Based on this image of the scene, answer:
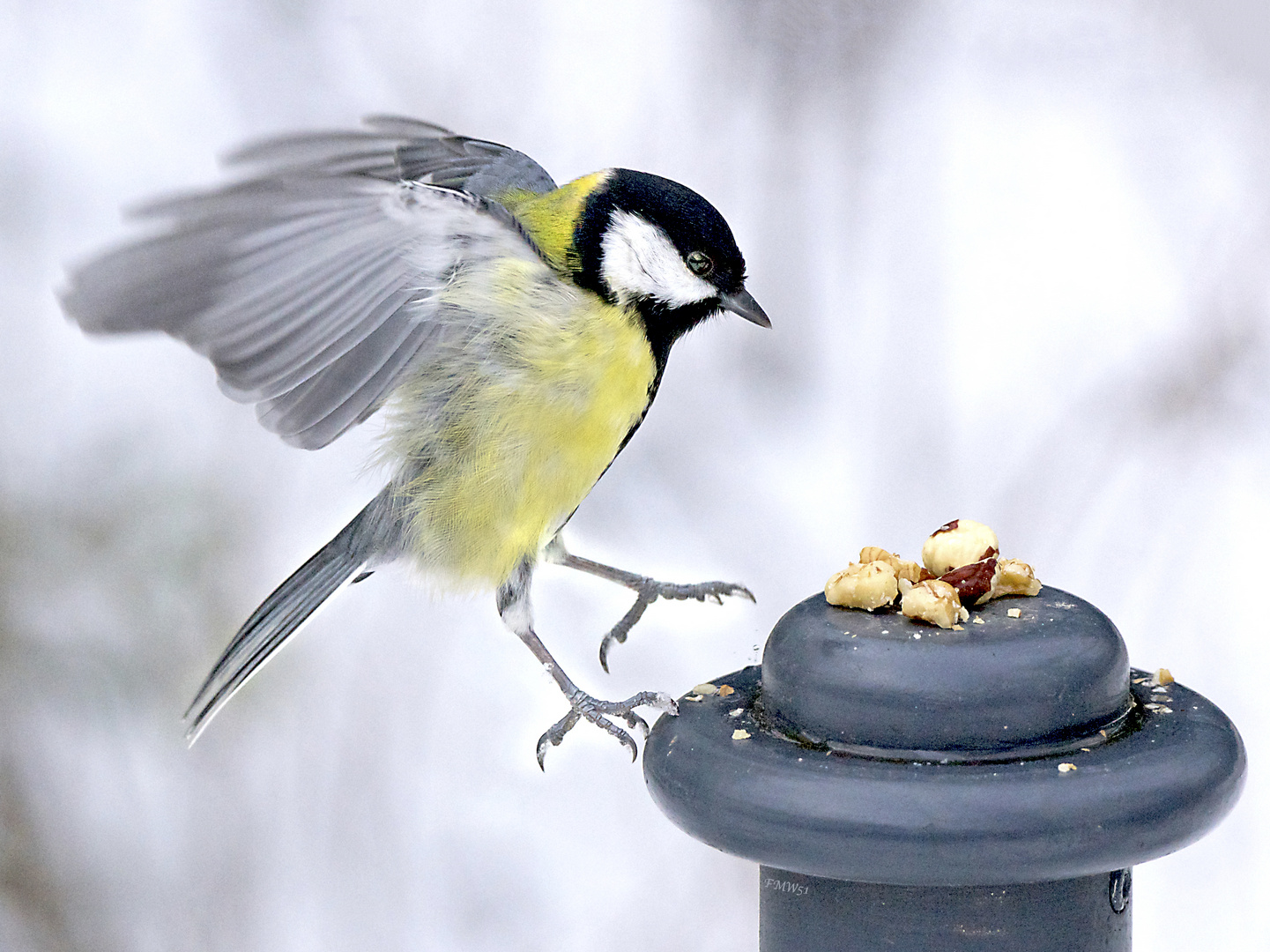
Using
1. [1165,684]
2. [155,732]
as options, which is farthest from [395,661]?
[1165,684]

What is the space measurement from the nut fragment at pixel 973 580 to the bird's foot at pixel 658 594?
2.81ft

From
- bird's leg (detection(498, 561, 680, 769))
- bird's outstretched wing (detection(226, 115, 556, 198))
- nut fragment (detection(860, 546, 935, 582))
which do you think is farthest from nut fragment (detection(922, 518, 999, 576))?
bird's outstretched wing (detection(226, 115, 556, 198))

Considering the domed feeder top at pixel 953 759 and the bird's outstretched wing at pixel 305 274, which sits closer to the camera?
the domed feeder top at pixel 953 759

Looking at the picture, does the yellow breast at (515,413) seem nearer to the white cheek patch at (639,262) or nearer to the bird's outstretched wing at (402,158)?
the white cheek patch at (639,262)

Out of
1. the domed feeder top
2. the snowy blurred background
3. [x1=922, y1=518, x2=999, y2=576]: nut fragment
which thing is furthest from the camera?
the snowy blurred background

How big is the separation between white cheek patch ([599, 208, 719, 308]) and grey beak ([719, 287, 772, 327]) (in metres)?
0.07

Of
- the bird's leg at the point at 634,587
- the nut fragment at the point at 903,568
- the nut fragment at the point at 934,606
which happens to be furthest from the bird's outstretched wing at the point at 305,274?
the nut fragment at the point at 934,606

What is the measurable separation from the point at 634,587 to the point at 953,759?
3.65 feet

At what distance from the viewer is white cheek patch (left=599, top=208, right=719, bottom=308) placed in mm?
1620

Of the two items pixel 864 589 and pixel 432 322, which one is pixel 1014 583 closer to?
pixel 864 589

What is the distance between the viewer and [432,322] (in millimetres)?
1610

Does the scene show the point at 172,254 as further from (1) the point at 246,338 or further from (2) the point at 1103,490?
(2) the point at 1103,490

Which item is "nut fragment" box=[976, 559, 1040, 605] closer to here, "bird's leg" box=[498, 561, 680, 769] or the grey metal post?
the grey metal post

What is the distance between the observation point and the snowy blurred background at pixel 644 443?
2256 mm
